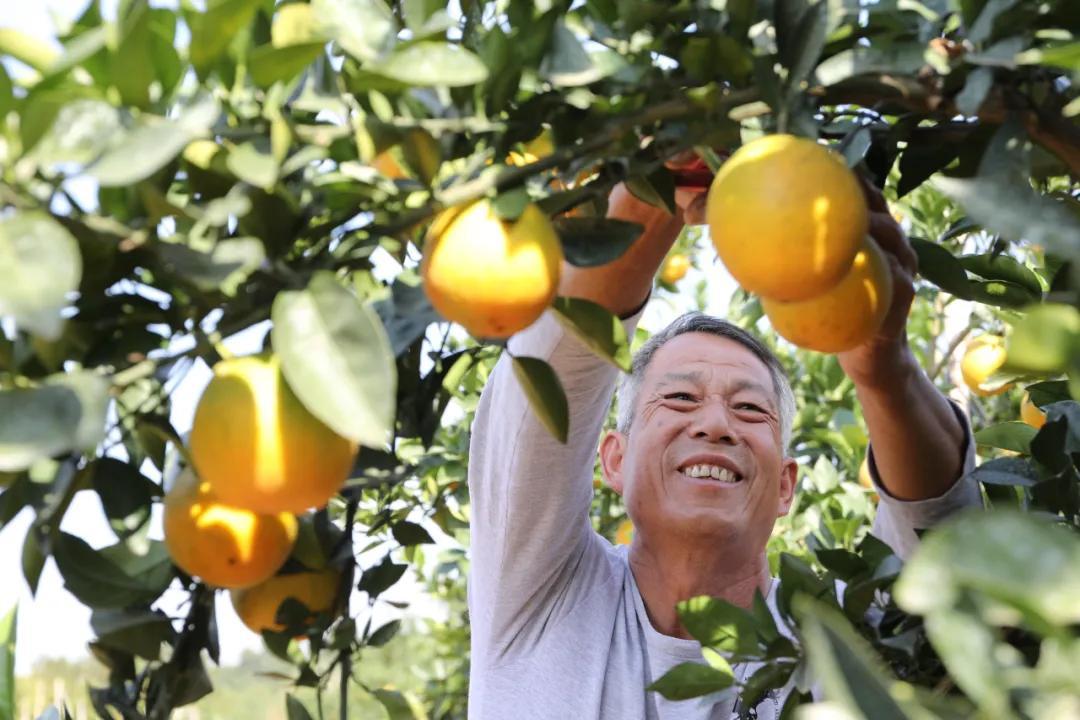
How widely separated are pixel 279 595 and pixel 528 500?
→ 2.62 feet

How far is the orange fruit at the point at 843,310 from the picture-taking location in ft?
2.85

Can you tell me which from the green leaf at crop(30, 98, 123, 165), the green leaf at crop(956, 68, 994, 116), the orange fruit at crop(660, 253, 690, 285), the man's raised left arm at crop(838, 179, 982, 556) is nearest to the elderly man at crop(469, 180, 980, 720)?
the man's raised left arm at crop(838, 179, 982, 556)

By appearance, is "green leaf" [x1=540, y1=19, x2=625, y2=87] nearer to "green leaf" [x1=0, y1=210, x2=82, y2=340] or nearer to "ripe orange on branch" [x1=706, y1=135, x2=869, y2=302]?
"ripe orange on branch" [x1=706, y1=135, x2=869, y2=302]

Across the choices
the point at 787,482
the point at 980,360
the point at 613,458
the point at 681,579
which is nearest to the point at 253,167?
the point at 681,579

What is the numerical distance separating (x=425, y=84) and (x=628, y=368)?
0.26m

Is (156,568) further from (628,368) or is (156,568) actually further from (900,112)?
(900,112)

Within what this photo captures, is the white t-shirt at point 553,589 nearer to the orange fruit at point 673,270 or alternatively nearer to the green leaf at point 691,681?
the green leaf at point 691,681

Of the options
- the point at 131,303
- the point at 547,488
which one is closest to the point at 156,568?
the point at 131,303

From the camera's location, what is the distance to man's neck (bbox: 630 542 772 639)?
6.45 feet

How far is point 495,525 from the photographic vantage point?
1.81 metres

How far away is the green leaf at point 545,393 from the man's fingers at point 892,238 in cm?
34

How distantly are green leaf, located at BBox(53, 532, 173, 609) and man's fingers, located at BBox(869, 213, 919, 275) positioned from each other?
0.61m

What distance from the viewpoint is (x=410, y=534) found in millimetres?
1128

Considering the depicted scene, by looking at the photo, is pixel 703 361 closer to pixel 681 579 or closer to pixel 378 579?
pixel 681 579
